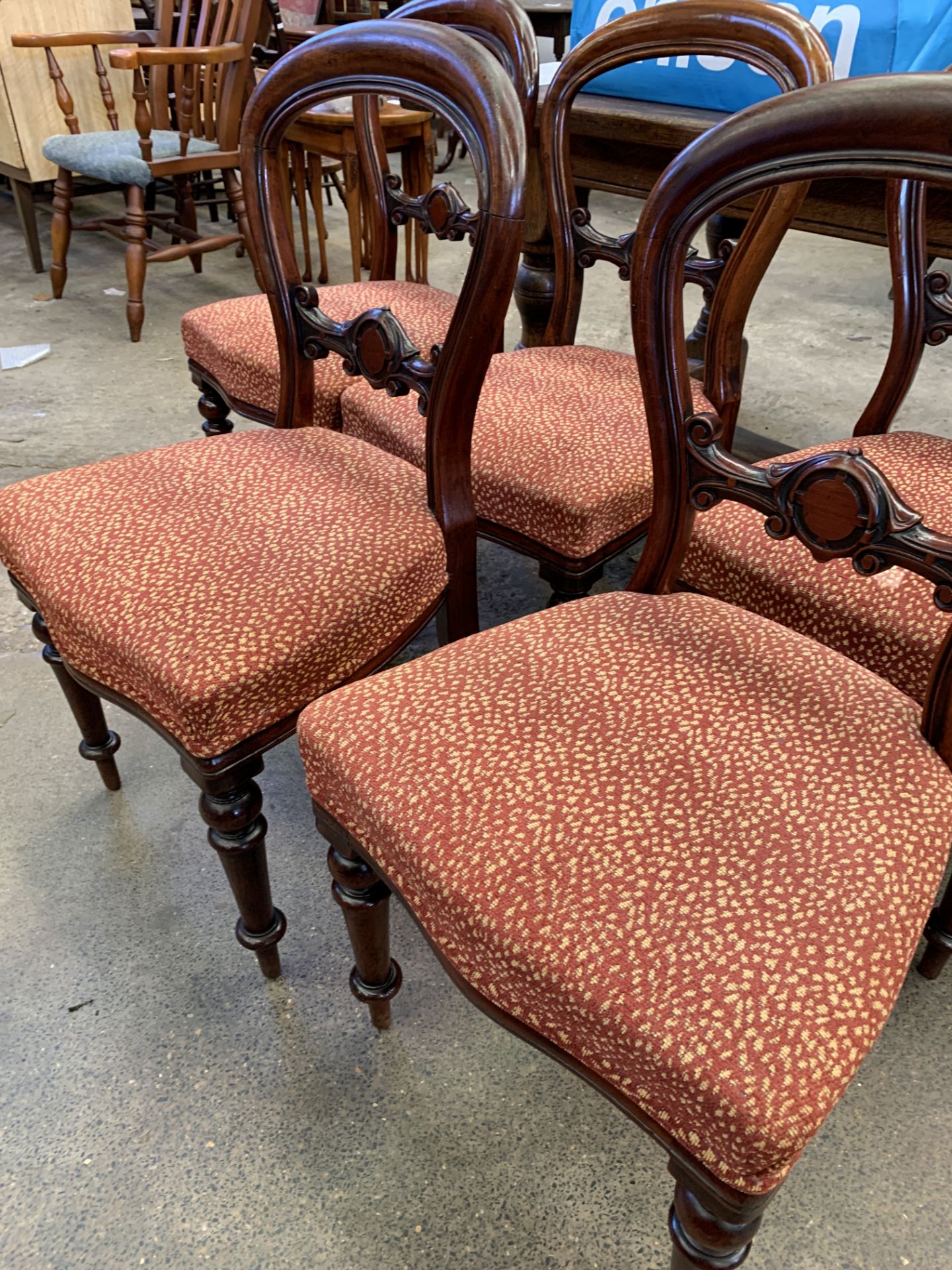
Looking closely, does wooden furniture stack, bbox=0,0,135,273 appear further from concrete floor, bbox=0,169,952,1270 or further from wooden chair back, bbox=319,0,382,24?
concrete floor, bbox=0,169,952,1270

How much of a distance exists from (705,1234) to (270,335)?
4.47 ft

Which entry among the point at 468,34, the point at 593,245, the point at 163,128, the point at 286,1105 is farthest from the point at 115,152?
the point at 286,1105

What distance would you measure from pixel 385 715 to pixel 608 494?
48 cm

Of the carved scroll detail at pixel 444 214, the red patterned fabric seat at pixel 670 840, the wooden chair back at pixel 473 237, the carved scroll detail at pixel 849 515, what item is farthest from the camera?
the carved scroll detail at pixel 444 214

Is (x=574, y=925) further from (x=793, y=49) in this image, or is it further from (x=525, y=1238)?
(x=793, y=49)

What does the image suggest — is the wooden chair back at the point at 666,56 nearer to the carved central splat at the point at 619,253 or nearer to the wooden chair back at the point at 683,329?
the carved central splat at the point at 619,253

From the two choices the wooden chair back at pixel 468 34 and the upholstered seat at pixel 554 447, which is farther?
the wooden chair back at pixel 468 34

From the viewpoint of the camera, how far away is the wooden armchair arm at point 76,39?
9.02 ft

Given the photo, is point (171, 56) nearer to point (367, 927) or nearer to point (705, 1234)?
point (367, 927)

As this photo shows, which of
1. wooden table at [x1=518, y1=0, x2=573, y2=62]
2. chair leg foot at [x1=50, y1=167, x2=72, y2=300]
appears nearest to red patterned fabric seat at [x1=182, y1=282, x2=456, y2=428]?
chair leg foot at [x1=50, y1=167, x2=72, y2=300]

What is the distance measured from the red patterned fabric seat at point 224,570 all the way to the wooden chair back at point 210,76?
2244 millimetres

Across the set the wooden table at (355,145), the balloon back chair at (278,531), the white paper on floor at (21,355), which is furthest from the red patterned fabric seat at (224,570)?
the white paper on floor at (21,355)

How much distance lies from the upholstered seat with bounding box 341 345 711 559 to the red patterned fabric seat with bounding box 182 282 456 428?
0.13 m

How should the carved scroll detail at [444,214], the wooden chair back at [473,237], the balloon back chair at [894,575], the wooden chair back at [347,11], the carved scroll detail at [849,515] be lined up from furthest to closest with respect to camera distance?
1. the wooden chair back at [347,11]
2. the carved scroll detail at [444,214]
3. the balloon back chair at [894,575]
4. the wooden chair back at [473,237]
5. the carved scroll detail at [849,515]
